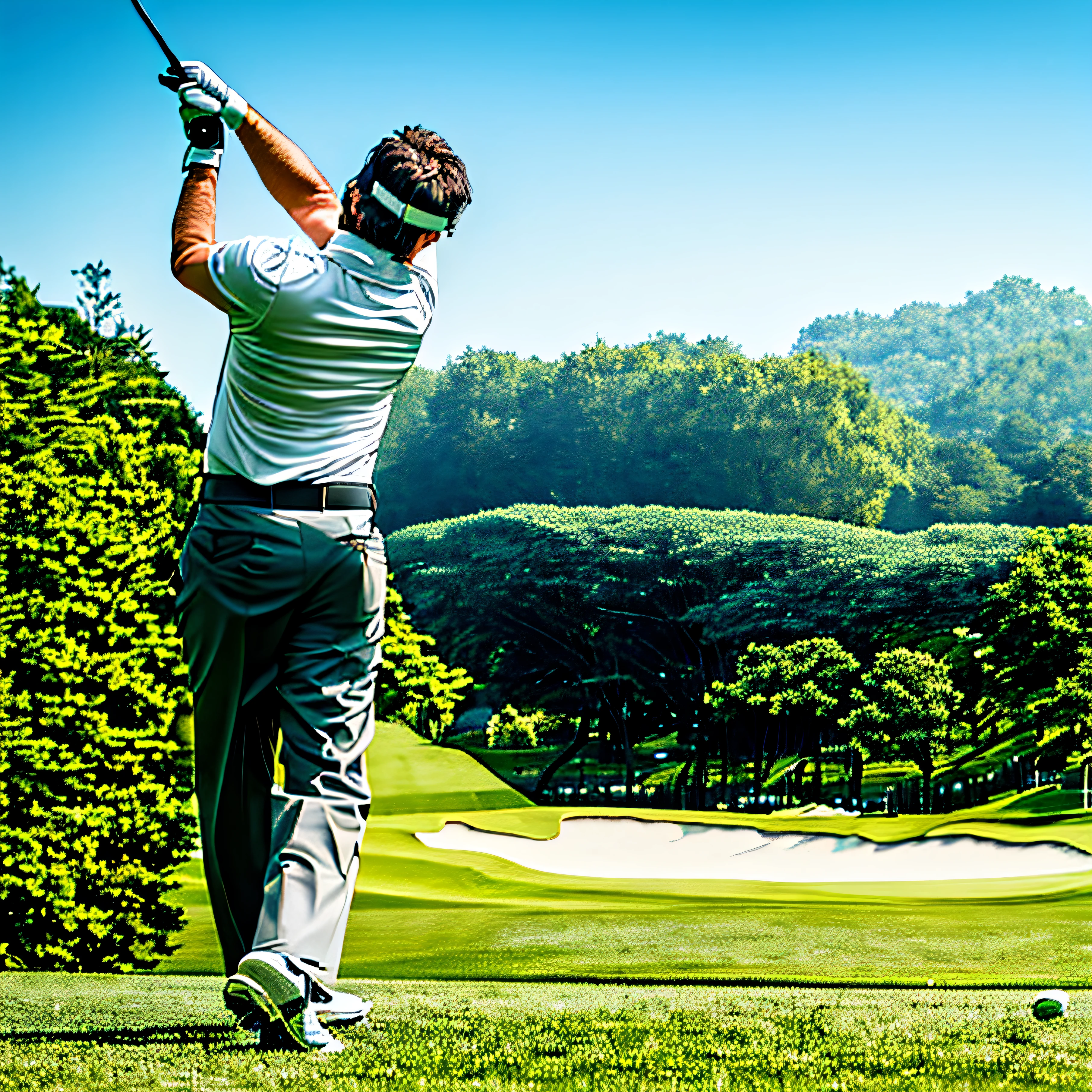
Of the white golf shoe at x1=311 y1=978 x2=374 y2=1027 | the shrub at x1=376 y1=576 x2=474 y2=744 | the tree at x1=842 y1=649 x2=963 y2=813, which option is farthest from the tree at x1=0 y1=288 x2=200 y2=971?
the tree at x1=842 y1=649 x2=963 y2=813

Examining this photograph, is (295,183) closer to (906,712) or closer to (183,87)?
(183,87)

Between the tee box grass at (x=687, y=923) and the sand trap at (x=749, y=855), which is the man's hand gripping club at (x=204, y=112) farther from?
the sand trap at (x=749, y=855)

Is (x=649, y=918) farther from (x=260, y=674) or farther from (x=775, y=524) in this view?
(x=775, y=524)

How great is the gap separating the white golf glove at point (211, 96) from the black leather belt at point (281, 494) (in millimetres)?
816

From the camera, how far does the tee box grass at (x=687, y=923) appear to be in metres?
9.55

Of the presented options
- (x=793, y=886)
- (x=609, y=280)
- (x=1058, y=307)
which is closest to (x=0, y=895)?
(x=793, y=886)

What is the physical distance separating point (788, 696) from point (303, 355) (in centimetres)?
2181

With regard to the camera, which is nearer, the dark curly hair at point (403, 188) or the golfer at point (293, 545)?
the golfer at point (293, 545)

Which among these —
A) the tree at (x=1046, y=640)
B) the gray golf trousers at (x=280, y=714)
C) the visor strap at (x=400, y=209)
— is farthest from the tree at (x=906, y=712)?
the visor strap at (x=400, y=209)

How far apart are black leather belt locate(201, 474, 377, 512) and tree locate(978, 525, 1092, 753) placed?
20197mm

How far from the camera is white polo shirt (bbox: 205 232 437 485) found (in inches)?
116

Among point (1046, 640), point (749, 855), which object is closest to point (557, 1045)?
point (749, 855)

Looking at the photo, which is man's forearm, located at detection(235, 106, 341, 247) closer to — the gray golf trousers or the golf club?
the golf club

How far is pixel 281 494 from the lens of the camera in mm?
3006
